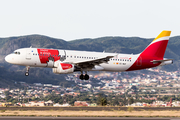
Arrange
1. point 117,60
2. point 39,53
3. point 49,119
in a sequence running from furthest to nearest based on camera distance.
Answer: point 117,60 → point 39,53 → point 49,119

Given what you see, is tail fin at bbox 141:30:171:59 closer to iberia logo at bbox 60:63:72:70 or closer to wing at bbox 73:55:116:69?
wing at bbox 73:55:116:69

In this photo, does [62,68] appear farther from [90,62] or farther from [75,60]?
[90,62]

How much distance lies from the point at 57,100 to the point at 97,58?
103 meters

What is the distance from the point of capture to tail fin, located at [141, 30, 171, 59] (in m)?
59.7

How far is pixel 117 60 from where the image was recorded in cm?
5666

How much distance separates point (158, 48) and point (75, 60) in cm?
1780

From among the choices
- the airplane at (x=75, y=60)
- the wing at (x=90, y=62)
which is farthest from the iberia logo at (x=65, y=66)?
the wing at (x=90, y=62)

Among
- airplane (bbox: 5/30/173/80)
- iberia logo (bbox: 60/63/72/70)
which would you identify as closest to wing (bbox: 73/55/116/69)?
airplane (bbox: 5/30/173/80)

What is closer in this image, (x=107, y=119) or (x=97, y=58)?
(x=107, y=119)

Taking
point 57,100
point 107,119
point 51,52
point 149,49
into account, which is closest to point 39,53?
point 51,52

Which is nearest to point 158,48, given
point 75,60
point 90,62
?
point 90,62

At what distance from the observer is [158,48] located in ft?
197

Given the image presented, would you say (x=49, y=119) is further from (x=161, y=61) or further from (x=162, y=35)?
(x=162, y=35)

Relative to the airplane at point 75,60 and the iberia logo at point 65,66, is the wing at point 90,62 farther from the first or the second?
the iberia logo at point 65,66
